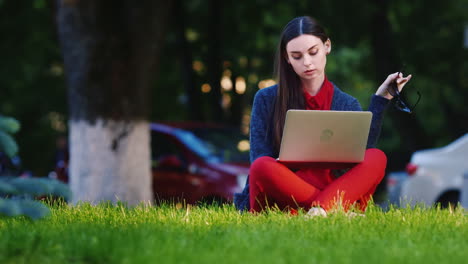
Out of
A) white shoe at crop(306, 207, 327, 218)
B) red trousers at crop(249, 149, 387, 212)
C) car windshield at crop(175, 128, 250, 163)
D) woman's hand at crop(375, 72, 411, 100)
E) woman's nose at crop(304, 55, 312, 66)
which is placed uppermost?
woman's nose at crop(304, 55, 312, 66)

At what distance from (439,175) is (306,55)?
5.80 m

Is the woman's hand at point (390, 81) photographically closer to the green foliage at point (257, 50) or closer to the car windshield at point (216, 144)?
the car windshield at point (216, 144)

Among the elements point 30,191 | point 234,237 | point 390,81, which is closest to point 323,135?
point 390,81

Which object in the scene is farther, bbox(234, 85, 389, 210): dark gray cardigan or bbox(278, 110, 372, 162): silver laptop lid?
bbox(234, 85, 389, 210): dark gray cardigan

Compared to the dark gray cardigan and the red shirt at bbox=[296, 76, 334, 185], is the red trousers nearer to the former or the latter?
the red shirt at bbox=[296, 76, 334, 185]

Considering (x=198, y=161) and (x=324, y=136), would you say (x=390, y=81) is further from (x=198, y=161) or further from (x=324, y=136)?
(x=198, y=161)

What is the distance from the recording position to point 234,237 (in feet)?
14.1

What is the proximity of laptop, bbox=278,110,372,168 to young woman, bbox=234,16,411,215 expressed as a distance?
0.47 ft

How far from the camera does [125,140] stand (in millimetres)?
11164

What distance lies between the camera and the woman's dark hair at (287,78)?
5578mm

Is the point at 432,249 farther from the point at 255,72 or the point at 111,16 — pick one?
the point at 255,72

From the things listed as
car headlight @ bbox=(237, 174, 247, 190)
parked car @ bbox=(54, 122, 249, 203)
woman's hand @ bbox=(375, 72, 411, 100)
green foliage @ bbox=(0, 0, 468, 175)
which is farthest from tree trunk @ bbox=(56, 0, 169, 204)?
woman's hand @ bbox=(375, 72, 411, 100)

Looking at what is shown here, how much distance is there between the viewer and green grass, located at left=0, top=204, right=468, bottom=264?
384 cm

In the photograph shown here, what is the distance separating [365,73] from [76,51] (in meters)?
13.5
